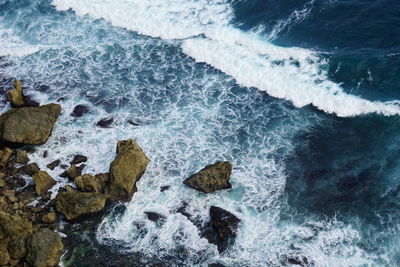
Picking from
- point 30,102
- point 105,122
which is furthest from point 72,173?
point 30,102

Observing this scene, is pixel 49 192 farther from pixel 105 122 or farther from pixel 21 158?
pixel 105 122

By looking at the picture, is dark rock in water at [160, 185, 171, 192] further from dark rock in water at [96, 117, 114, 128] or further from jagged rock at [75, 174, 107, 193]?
dark rock in water at [96, 117, 114, 128]

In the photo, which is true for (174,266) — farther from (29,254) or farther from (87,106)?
(87,106)

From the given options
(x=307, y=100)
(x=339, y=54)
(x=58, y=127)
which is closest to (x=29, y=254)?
(x=58, y=127)

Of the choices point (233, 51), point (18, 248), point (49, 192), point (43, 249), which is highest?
point (233, 51)

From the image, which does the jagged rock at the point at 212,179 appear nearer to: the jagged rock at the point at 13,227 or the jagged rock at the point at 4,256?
the jagged rock at the point at 13,227
